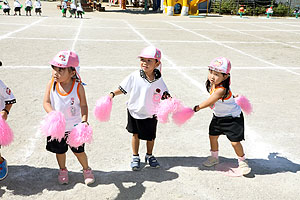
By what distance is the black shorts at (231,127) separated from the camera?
339 cm

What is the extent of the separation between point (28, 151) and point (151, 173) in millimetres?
1740

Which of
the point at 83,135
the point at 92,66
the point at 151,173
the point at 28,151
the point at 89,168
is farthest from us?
the point at 92,66

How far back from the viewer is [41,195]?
3049 mm

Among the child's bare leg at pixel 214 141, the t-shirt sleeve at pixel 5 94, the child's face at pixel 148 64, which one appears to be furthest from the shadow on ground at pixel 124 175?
the child's face at pixel 148 64

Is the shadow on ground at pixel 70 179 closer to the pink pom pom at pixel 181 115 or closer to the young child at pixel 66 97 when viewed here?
the young child at pixel 66 97

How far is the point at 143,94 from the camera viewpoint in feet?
11.1

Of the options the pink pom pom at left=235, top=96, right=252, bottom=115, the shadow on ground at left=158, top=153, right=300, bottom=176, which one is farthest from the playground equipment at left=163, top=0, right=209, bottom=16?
the shadow on ground at left=158, top=153, right=300, bottom=176

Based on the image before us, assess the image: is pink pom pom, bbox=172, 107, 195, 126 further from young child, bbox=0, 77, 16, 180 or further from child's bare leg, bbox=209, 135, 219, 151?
young child, bbox=0, 77, 16, 180

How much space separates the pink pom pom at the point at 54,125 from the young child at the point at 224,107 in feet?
5.07

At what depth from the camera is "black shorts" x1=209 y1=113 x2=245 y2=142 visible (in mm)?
3389

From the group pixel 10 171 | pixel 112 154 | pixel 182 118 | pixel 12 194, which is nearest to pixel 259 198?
pixel 182 118

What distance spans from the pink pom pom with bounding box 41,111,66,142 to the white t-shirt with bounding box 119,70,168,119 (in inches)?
36.3

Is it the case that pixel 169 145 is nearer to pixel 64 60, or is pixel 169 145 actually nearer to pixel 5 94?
pixel 64 60

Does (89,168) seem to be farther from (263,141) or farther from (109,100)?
(263,141)
